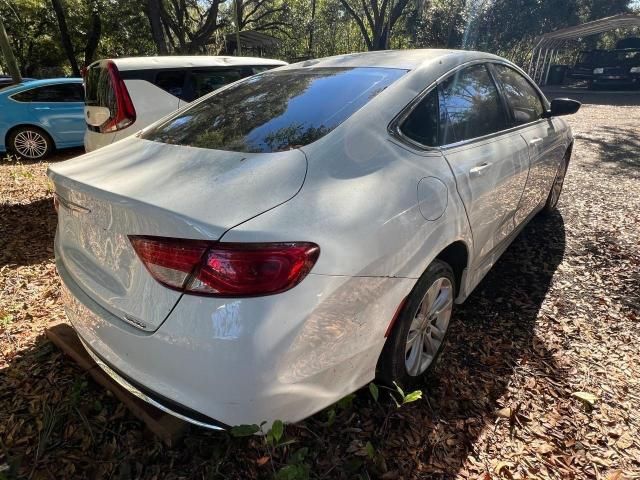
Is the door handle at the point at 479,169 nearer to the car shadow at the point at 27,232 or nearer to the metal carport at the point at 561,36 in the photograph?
the car shadow at the point at 27,232

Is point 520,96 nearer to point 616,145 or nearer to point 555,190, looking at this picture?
point 555,190

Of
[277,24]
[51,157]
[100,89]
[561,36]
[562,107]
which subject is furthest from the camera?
[277,24]

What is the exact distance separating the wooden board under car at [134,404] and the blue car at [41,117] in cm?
702

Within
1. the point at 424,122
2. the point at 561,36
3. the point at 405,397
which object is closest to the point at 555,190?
the point at 424,122

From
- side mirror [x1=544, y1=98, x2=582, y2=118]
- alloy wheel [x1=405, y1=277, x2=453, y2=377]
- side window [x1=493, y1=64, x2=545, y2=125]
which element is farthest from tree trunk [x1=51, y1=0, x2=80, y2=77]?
alloy wheel [x1=405, y1=277, x2=453, y2=377]

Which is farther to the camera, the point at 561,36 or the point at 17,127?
the point at 561,36

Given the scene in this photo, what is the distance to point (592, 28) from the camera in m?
19.5

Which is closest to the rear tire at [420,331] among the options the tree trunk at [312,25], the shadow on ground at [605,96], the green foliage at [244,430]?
the green foliage at [244,430]

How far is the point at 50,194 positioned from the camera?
5469 mm

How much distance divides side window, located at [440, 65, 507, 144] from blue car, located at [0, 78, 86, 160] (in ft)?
25.8

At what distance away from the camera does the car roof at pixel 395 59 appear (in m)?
2.42

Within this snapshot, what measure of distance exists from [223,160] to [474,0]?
3228 cm

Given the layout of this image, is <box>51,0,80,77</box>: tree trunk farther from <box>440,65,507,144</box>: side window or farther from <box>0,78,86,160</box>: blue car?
<box>440,65,507,144</box>: side window

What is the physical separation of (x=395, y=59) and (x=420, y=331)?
158cm
